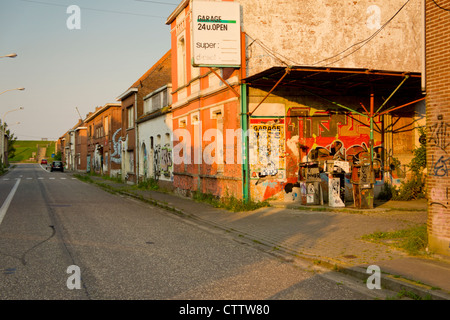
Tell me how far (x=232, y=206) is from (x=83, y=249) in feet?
21.5

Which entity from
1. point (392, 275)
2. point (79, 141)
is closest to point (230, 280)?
point (392, 275)

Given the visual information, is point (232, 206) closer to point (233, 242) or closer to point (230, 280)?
point (233, 242)

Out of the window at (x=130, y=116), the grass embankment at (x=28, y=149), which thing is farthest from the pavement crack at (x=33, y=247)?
the grass embankment at (x=28, y=149)

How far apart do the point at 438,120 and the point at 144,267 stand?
5.42 metres

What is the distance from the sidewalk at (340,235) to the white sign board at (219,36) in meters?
4.96

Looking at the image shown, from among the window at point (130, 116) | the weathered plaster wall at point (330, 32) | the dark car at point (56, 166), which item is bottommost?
the dark car at point (56, 166)

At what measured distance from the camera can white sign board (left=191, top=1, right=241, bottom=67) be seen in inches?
554

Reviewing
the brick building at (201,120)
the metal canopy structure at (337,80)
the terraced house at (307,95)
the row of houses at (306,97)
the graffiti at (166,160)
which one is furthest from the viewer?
the graffiti at (166,160)

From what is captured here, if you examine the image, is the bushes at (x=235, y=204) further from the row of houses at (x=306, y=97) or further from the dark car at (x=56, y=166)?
the dark car at (x=56, y=166)

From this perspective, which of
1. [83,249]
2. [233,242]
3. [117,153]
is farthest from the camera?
[117,153]

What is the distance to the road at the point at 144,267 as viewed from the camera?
5.42 meters

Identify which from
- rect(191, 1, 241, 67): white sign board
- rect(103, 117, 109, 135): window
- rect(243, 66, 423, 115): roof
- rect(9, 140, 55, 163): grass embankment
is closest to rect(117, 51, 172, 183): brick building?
rect(103, 117, 109, 135): window

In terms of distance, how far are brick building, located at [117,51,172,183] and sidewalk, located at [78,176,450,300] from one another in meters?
16.1
